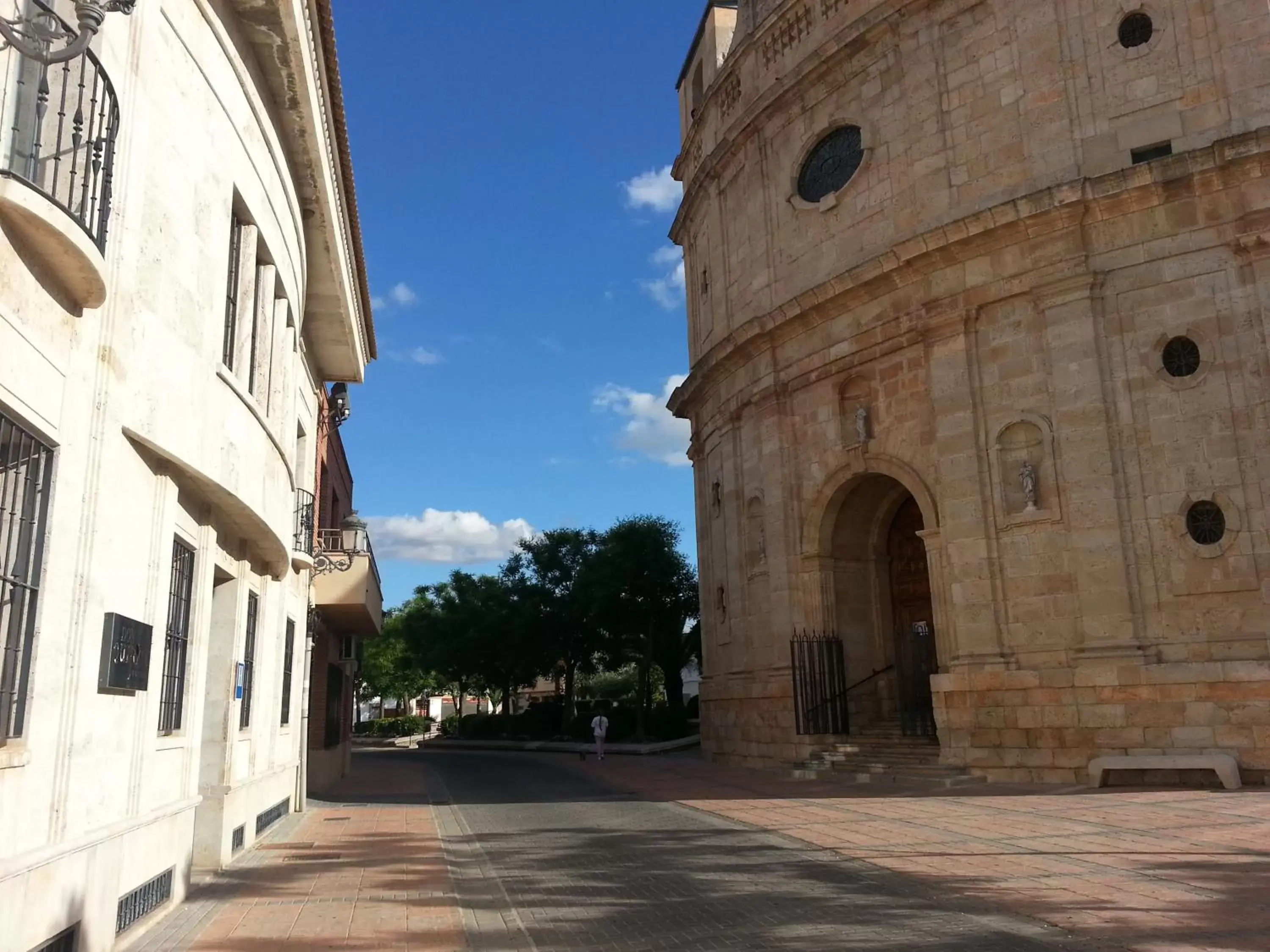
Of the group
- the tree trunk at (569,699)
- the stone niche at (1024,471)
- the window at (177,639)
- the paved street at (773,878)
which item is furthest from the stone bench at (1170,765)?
the tree trunk at (569,699)

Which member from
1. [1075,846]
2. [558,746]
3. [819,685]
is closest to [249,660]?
[1075,846]

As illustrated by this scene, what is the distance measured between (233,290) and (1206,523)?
13.6 meters

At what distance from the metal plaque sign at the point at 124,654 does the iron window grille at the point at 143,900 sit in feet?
4.52

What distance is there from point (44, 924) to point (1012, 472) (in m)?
15.3

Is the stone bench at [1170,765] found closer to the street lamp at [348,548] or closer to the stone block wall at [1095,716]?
the stone block wall at [1095,716]

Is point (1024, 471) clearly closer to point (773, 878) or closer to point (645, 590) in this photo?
point (773, 878)

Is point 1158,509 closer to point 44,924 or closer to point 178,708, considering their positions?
point 178,708

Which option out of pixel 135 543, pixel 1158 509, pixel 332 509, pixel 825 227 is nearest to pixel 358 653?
pixel 332 509

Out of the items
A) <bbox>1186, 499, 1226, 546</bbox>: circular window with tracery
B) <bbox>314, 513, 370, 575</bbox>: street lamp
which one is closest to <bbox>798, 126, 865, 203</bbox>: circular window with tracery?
<bbox>1186, 499, 1226, 546</bbox>: circular window with tracery

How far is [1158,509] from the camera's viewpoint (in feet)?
51.8

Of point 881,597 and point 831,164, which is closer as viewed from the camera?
point 881,597

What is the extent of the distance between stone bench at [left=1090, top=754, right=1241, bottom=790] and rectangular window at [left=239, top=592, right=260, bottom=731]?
11.5 metres

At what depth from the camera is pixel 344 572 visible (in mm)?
18094

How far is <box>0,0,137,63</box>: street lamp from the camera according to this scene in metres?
4.60
